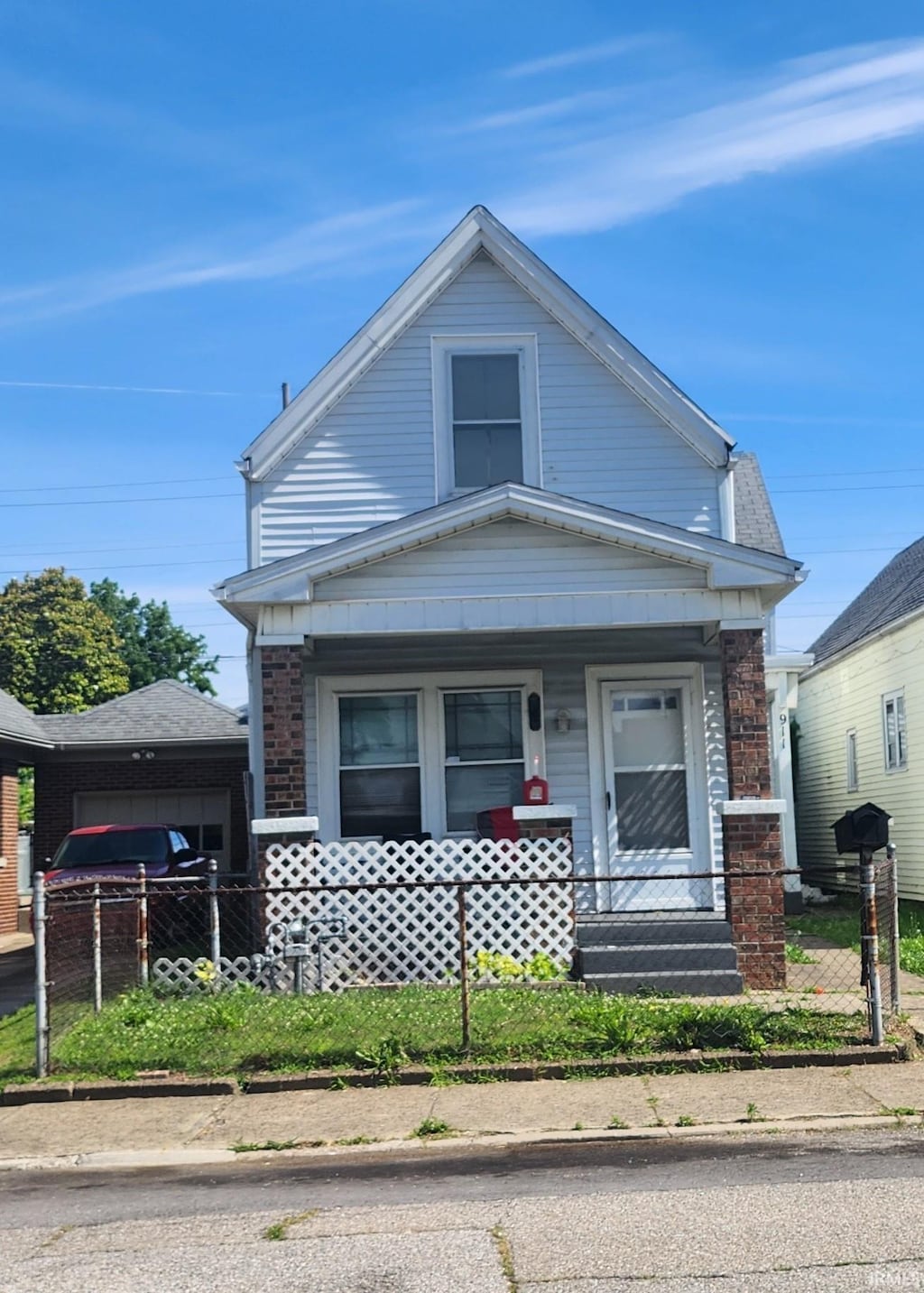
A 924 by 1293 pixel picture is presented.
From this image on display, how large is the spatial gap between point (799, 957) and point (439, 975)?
394 centimetres

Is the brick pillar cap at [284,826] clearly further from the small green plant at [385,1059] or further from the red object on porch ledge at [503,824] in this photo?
the small green plant at [385,1059]

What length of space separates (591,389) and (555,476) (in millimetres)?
1050

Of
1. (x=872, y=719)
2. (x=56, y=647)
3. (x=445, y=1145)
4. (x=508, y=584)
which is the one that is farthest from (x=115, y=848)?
(x=56, y=647)

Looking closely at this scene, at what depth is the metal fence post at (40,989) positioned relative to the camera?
973cm

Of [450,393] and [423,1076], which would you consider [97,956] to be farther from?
[450,393]

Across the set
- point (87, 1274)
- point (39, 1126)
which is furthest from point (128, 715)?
→ point (87, 1274)

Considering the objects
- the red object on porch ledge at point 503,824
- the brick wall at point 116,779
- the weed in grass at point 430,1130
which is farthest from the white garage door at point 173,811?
the weed in grass at point 430,1130

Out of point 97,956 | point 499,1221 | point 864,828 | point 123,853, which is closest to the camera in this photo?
point 499,1221

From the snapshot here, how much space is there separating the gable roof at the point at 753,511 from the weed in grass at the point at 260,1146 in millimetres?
9198

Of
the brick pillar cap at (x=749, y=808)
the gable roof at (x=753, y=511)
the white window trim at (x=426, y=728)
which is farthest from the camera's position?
the gable roof at (x=753, y=511)

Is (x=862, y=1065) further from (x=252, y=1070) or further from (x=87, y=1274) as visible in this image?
(x=87, y=1274)

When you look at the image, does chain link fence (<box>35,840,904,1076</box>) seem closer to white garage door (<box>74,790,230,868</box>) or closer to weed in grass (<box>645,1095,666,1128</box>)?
weed in grass (<box>645,1095,666,1128</box>)

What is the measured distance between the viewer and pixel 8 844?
77.8 ft

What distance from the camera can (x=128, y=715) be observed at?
26.0m
